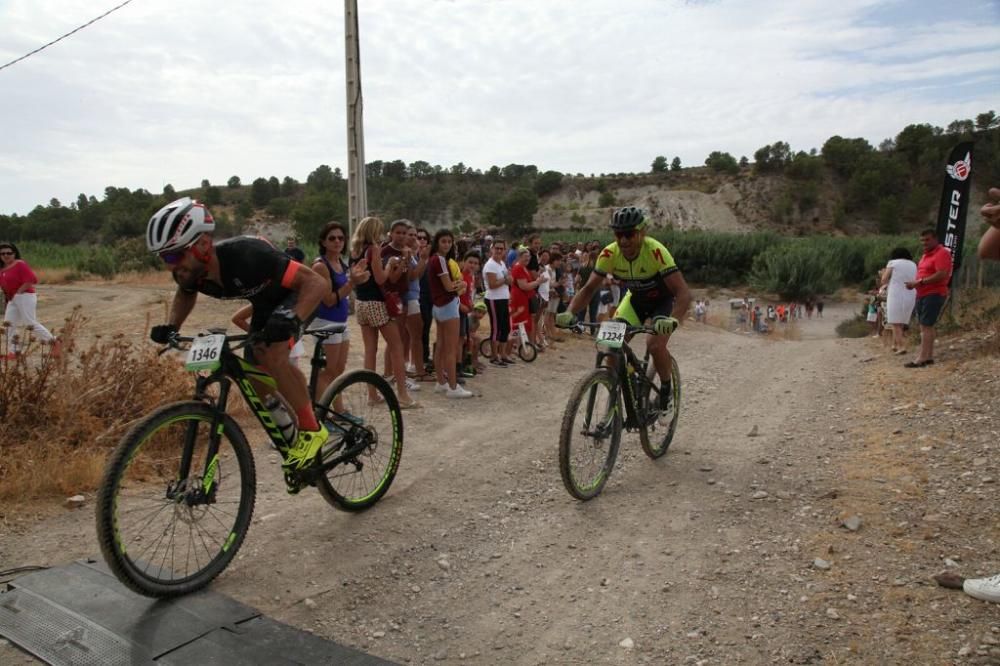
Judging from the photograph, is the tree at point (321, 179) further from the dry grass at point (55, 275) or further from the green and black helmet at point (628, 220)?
the green and black helmet at point (628, 220)

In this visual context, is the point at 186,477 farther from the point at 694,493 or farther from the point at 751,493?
the point at 751,493

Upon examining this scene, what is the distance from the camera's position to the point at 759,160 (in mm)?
97938

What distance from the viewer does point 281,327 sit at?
11.7ft

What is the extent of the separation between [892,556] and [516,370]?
7.24 metres

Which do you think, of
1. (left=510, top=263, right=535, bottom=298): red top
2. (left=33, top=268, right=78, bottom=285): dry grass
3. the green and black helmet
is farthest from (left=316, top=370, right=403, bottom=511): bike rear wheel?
(left=33, top=268, right=78, bottom=285): dry grass

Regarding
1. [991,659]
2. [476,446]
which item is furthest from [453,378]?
[991,659]

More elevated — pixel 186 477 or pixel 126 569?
pixel 186 477

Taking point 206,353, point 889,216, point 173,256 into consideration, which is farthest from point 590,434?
point 889,216

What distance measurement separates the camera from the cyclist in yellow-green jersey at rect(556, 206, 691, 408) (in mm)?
5617

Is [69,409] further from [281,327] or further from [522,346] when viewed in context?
[522,346]

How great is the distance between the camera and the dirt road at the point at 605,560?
331 centimetres

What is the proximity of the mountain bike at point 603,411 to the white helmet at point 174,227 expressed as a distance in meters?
2.67

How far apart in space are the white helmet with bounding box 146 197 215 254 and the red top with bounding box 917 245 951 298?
412 inches

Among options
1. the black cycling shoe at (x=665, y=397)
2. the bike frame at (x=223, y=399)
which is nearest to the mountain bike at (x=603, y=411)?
the black cycling shoe at (x=665, y=397)
